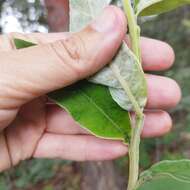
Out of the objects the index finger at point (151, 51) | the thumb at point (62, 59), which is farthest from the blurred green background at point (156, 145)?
the thumb at point (62, 59)

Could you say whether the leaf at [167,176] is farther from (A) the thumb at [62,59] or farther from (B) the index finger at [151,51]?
(B) the index finger at [151,51]

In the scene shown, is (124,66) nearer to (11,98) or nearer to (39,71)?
(39,71)

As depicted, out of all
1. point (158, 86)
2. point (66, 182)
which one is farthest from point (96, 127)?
point (66, 182)

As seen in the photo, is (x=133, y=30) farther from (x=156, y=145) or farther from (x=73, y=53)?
(x=156, y=145)

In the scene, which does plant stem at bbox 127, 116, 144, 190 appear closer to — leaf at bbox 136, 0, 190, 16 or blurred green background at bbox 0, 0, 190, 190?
leaf at bbox 136, 0, 190, 16

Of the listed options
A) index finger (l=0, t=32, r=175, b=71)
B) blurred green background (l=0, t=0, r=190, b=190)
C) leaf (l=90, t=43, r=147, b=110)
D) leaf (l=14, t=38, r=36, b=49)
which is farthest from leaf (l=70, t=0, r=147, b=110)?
blurred green background (l=0, t=0, r=190, b=190)
